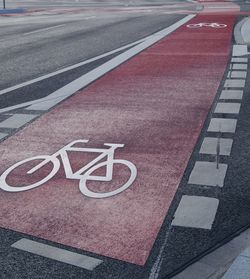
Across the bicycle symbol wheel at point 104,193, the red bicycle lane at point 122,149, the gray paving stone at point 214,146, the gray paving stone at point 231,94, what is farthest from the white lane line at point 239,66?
the bicycle symbol wheel at point 104,193

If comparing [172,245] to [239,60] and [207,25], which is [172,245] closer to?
[239,60]

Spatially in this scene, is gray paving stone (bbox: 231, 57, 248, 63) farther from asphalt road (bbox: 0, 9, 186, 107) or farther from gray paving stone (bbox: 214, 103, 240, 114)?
gray paving stone (bbox: 214, 103, 240, 114)

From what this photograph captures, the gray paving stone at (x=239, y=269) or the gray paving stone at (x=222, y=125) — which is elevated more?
the gray paving stone at (x=239, y=269)

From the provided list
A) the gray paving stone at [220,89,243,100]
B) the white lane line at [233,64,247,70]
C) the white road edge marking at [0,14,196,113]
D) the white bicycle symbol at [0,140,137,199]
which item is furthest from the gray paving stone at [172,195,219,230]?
the white lane line at [233,64,247,70]

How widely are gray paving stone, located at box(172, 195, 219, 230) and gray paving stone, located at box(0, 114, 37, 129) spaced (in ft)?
12.9

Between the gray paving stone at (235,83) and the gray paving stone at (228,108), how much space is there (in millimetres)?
1666

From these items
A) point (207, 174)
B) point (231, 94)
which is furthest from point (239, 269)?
point (231, 94)

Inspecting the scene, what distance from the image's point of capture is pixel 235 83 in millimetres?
11406

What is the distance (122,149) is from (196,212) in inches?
85.3

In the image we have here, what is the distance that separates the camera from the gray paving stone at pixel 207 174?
5996 mm

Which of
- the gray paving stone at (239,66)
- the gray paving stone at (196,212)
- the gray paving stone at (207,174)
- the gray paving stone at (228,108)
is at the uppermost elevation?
the gray paving stone at (239,66)

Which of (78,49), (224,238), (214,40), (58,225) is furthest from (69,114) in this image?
(214,40)

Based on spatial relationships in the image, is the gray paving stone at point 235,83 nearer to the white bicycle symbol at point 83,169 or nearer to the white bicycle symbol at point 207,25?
the white bicycle symbol at point 83,169

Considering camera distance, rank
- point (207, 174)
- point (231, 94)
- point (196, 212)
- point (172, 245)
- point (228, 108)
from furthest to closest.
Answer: point (231, 94)
point (228, 108)
point (207, 174)
point (196, 212)
point (172, 245)
